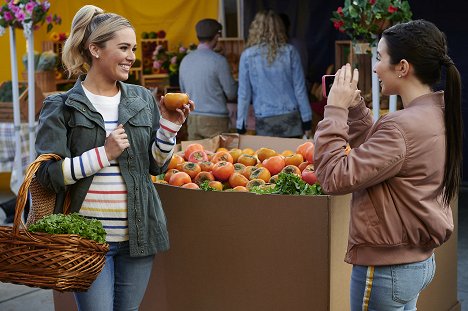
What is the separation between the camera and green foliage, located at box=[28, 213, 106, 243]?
2461 millimetres

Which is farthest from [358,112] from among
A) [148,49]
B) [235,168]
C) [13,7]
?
[148,49]

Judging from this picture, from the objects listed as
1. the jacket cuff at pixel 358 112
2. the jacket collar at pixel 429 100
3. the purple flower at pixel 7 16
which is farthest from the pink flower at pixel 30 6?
the jacket collar at pixel 429 100

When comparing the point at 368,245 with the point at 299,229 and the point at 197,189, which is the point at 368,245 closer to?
the point at 299,229

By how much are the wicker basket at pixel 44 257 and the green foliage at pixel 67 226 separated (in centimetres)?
4

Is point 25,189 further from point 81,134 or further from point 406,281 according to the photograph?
point 406,281

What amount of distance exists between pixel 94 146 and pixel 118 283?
0.48 meters

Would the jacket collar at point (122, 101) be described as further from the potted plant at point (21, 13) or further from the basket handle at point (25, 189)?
the potted plant at point (21, 13)

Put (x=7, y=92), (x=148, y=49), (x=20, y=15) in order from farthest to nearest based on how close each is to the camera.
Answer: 1. (x=148, y=49)
2. (x=7, y=92)
3. (x=20, y=15)

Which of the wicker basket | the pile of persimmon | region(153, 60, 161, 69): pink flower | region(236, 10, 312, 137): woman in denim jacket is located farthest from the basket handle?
region(153, 60, 161, 69): pink flower

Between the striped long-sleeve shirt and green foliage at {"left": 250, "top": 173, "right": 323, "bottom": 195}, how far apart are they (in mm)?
720

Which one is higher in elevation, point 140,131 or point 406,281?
point 140,131

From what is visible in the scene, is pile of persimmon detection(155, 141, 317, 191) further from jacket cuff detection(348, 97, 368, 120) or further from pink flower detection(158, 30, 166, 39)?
pink flower detection(158, 30, 166, 39)

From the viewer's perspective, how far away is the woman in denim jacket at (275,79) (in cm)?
613

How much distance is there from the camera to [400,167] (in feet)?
7.72
